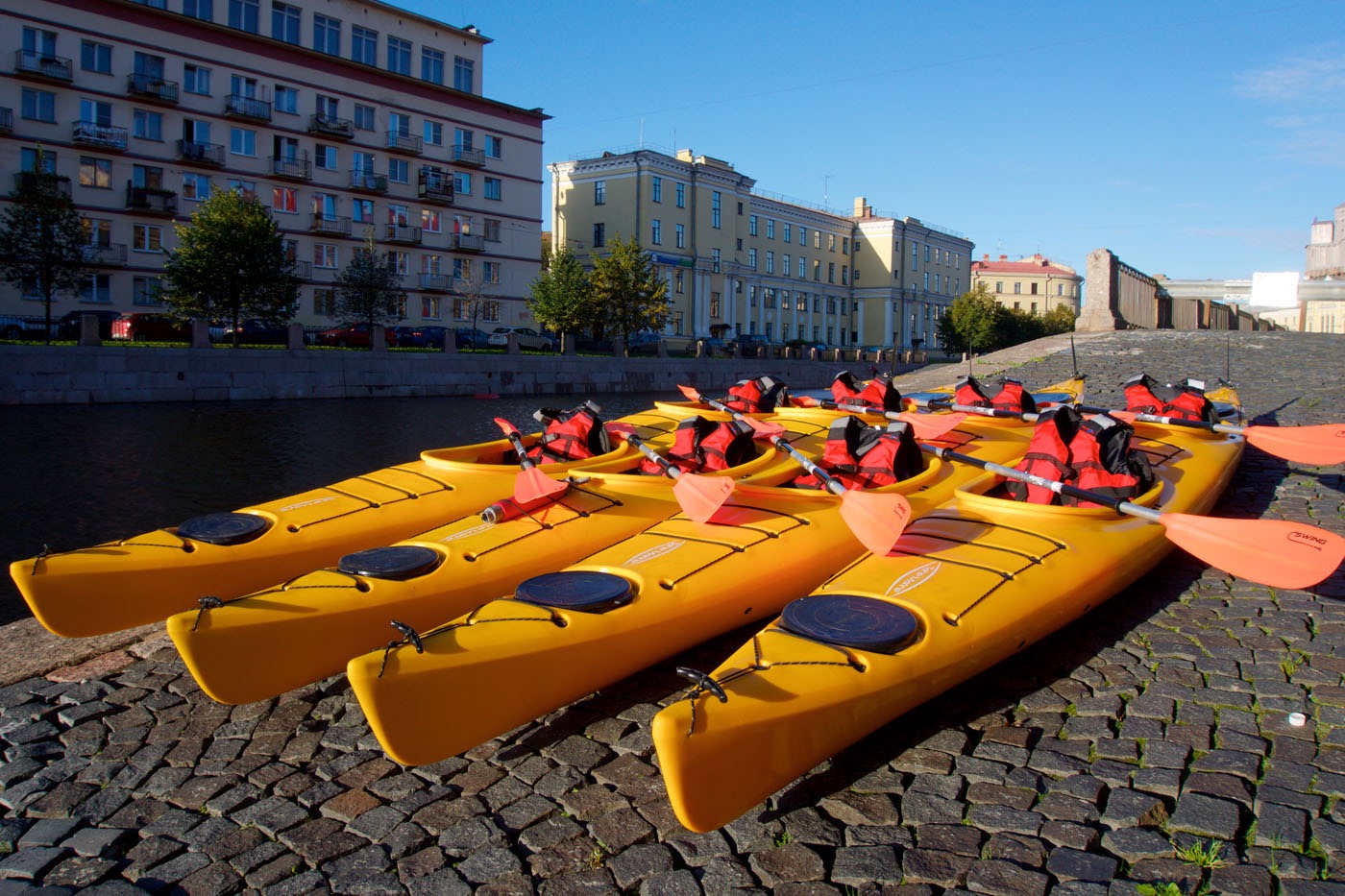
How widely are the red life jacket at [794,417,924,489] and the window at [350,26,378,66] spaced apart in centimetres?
3465

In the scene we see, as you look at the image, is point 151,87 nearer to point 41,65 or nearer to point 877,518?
point 41,65


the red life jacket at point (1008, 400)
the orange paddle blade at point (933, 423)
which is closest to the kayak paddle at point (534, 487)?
the orange paddle blade at point (933, 423)

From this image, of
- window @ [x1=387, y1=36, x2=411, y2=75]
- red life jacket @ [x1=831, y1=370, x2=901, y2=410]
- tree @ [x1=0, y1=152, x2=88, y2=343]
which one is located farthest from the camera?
window @ [x1=387, y1=36, x2=411, y2=75]

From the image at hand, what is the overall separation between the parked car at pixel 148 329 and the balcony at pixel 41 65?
9520 millimetres

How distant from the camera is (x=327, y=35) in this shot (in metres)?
34.0

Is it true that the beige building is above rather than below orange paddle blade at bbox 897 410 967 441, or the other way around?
above

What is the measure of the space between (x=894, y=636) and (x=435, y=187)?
3708 centimetres

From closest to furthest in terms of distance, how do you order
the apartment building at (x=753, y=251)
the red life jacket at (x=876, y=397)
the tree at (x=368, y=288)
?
1. the red life jacket at (x=876, y=397)
2. the tree at (x=368, y=288)
3. the apartment building at (x=753, y=251)

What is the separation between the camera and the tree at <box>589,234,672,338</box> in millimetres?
34688

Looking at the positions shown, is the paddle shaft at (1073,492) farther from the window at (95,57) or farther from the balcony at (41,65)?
the window at (95,57)

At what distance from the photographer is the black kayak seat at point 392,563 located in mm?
4496

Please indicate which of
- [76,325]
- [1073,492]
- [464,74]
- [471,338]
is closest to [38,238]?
[76,325]

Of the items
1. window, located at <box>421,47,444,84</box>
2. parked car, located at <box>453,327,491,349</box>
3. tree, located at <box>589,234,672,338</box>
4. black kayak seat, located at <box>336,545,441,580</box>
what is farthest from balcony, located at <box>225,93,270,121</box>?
black kayak seat, located at <box>336,545,441,580</box>

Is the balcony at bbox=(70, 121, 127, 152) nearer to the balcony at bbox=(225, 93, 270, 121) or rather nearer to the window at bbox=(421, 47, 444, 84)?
the balcony at bbox=(225, 93, 270, 121)
